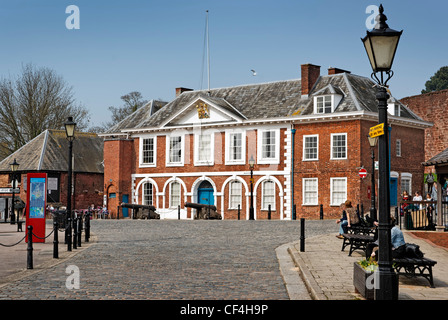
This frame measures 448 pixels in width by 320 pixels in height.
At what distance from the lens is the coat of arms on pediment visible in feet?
149

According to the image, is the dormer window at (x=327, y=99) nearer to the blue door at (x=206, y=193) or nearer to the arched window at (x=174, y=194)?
the blue door at (x=206, y=193)

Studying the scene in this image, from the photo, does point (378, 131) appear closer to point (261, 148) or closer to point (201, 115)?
point (261, 148)

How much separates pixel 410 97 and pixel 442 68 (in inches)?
1669

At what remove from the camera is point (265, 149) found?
4284 centimetres

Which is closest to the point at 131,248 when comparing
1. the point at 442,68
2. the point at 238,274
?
the point at 238,274

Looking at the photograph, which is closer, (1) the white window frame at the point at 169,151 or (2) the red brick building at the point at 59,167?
(1) the white window frame at the point at 169,151

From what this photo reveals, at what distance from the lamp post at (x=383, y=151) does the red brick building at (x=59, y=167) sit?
44870mm

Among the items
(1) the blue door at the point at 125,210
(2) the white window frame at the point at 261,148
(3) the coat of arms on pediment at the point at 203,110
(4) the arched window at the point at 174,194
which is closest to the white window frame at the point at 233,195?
(2) the white window frame at the point at 261,148

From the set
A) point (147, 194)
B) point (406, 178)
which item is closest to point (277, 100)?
point (406, 178)

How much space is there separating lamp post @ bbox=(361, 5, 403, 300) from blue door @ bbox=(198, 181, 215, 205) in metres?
36.6

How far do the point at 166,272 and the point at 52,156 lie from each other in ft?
141

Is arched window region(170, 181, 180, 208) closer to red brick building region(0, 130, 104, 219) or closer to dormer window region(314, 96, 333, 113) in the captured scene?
red brick building region(0, 130, 104, 219)

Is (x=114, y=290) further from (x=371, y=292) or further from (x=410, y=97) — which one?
(x=410, y=97)

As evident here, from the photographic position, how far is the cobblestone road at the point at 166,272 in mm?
10266
